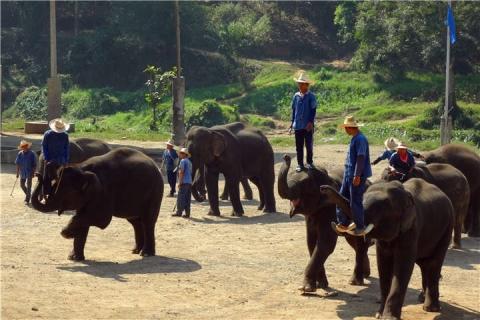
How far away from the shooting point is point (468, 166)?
69.2 ft

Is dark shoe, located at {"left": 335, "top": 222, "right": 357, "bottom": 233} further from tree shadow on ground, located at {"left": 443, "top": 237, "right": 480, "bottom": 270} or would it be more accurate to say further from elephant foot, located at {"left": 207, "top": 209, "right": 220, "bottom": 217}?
elephant foot, located at {"left": 207, "top": 209, "right": 220, "bottom": 217}

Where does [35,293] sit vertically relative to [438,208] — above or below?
below

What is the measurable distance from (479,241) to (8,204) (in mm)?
9908

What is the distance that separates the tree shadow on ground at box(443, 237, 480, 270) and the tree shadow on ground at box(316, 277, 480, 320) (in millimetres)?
2404


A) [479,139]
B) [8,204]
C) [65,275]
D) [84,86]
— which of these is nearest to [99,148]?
[8,204]

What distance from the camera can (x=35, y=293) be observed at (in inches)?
586

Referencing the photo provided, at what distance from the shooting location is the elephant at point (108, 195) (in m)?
17.6

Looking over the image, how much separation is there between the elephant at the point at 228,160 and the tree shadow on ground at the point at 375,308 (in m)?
7.97

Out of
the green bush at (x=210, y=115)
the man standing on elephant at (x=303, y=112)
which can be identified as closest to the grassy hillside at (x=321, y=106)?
the green bush at (x=210, y=115)

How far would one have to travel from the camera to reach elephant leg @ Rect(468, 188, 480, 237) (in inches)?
834

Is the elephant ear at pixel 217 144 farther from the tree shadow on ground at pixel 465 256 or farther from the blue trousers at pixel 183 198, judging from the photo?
the tree shadow on ground at pixel 465 256

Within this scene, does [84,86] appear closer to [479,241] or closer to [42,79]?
[42,79]

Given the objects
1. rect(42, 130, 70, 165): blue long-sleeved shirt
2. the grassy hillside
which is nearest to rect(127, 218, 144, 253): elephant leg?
rect(42, 130, 70, 165): blue long-sleeved shirt

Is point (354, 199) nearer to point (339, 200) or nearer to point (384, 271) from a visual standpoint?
point (339, 200)
